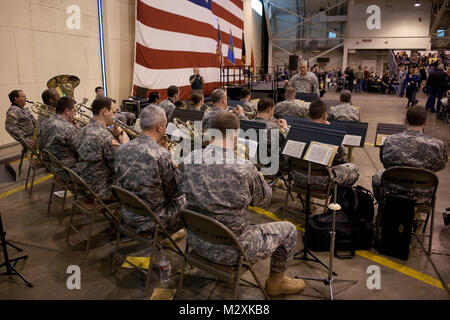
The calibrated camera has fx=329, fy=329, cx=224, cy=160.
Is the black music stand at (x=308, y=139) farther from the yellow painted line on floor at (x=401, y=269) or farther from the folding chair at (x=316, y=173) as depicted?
the yellow painted line on floor at (x=401, y=269)

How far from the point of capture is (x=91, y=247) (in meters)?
3.49

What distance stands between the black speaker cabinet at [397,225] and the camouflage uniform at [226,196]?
1491mm

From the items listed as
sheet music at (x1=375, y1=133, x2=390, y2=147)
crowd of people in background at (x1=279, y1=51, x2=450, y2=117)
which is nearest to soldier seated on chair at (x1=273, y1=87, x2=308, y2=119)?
sheet music at (x1=375, y1=133, x2=390, y2=147)

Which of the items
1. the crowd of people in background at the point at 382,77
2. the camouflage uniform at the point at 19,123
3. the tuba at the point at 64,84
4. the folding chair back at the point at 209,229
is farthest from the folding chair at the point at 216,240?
the crowd of people in background at the point at 382,77

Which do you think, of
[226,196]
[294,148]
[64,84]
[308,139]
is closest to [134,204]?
[226,196]

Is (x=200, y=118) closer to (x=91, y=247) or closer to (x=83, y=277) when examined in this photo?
(x=91, y=247)

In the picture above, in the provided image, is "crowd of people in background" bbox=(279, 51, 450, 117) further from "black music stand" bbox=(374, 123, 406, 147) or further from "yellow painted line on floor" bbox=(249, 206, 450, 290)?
"yellow painted line on floor" bbox=(249, 206, 450, 290)

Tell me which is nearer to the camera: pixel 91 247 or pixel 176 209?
pixel 176 209

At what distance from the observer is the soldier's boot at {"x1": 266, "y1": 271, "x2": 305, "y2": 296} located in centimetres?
267

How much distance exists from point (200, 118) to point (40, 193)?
266 centimetres

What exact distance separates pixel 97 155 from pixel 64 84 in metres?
3.33

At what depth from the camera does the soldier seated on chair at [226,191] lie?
2172 mm

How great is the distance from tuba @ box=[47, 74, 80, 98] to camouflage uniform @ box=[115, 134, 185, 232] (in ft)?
12.8
